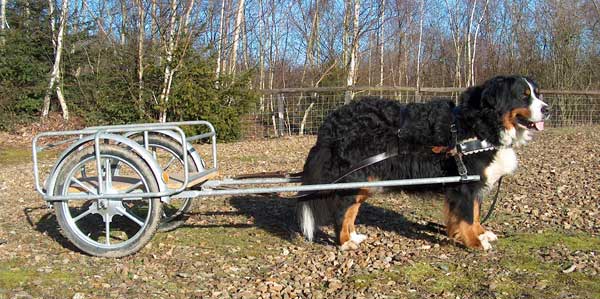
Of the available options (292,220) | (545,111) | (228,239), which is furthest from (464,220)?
(228,239)

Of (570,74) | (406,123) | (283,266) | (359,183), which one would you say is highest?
(570,74)

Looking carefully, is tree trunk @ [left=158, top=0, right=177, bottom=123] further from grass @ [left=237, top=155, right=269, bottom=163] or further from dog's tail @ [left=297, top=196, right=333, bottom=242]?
dog's tail @ [left=297, top=196, right=333, bottom=242]

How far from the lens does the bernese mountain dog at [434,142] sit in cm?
422

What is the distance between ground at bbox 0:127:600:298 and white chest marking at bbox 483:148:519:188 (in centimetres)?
62

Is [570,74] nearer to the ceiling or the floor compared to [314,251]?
nearer to the ceiling

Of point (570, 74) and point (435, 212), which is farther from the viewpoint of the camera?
point (570, 74)

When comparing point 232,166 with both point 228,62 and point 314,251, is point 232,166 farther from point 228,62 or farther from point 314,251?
point 228,62

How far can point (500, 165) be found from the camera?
171 inches

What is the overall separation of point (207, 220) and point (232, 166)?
4181 millimetres

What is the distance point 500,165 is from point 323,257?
1.67m

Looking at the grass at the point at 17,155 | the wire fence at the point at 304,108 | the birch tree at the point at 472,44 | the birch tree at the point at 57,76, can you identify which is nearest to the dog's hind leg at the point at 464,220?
the grass at the point at 17,155

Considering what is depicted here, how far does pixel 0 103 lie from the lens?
1647 cm

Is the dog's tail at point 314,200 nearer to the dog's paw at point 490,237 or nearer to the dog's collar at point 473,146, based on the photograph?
the dog's collar at point 473,146

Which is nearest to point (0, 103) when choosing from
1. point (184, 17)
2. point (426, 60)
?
point (184, 17)
